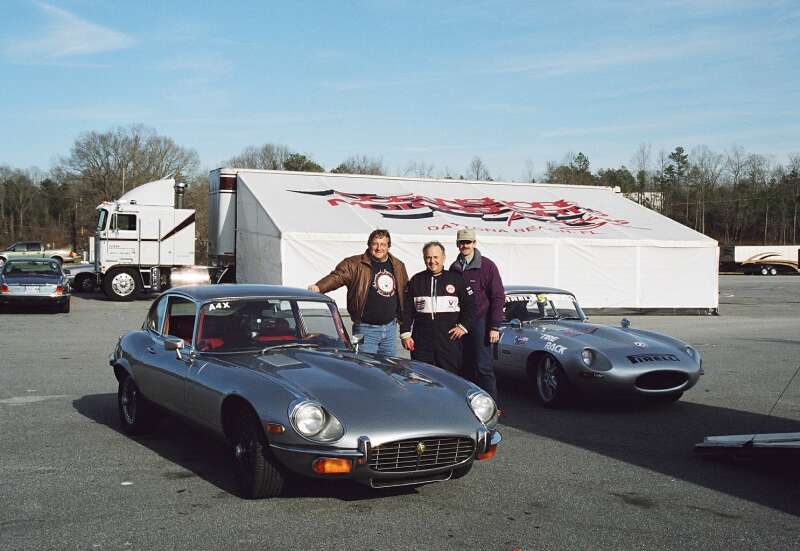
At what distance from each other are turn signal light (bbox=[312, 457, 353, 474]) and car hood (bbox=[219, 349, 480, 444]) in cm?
17

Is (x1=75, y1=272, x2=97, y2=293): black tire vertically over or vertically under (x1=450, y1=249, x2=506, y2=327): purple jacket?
under

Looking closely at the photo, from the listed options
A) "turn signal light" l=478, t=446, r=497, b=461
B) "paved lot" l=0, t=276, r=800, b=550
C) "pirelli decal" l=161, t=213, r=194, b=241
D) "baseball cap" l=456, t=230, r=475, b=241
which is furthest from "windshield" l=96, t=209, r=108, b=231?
"turn signal light" l=478, t=446, r=497, b=461

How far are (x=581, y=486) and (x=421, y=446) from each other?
136cm

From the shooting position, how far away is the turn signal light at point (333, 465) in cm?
474

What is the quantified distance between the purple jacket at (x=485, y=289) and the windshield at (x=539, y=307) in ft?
6.62

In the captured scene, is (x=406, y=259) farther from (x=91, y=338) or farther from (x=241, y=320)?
(x=241, y=320)

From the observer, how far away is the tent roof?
2303 cm

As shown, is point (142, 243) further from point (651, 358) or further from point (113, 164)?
point (113, 164)

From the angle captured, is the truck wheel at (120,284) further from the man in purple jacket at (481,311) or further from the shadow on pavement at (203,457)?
the man in purple jacket at (481,311)

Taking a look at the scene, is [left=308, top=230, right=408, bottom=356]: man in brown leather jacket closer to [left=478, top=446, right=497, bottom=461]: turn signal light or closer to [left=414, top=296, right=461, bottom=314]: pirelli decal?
[left=414, top=296, right=461, bottom=314]: pirelli decal

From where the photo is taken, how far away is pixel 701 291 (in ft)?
81.1

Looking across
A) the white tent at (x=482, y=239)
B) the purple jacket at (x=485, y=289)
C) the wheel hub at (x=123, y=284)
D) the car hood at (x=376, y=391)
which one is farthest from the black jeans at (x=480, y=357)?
the wheel hub at (x=123, y=284)

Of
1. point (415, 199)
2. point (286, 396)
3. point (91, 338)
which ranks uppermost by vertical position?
point (415, 199)

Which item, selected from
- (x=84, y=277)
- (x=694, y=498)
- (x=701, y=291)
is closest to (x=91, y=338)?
(x=694, y=498)
